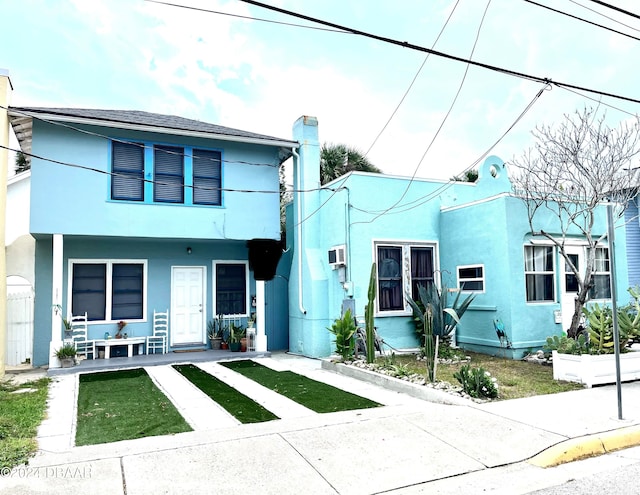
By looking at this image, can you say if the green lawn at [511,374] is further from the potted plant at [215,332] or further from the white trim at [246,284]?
the potted plant at [215,332]

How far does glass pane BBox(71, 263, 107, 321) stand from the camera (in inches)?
482

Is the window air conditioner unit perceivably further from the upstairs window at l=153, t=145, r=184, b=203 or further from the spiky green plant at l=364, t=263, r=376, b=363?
A: the upstairs window at l=153, t=145, r=184, b=203

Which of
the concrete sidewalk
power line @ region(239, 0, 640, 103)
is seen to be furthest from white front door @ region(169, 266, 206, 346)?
power line @ region(239, 0, 640, 103)

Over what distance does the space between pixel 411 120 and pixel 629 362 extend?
9025mm

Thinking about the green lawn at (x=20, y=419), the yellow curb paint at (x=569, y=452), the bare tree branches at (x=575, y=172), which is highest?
the bare tree branches at (x=575, y=172)

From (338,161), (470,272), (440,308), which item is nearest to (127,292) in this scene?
(440,308)

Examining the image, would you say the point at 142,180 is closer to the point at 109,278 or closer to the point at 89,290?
the point at 109,278

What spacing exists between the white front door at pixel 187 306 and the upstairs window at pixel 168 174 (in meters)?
2.12

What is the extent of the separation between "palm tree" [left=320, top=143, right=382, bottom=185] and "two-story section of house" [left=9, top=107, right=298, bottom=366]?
625 centimetres

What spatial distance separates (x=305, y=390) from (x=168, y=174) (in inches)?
265

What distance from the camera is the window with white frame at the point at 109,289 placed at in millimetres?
12289

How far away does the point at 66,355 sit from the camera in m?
10.5

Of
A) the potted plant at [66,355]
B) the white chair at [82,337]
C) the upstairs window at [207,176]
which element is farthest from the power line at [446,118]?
the white chair at [82,337]

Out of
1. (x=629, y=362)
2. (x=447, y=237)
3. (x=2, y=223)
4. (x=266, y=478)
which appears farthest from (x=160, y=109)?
(x=629, y=362)
